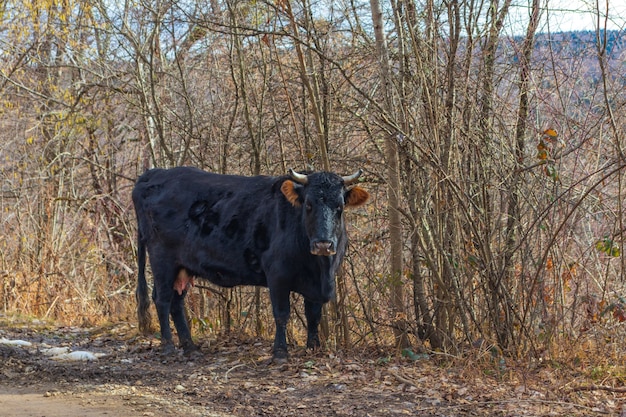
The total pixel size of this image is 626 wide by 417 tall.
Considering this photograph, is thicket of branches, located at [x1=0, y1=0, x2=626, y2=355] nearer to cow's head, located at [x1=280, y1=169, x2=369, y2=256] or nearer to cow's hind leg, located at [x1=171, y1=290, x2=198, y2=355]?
cow's head, located at [x1=280, y1=169, x2=369, y2=256]

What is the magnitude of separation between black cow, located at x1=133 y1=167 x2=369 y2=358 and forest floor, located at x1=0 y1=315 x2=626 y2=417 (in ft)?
1.96

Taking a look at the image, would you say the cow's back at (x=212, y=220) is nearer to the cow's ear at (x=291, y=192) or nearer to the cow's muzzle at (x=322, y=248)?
the cow's ear at (x=291, y=192)

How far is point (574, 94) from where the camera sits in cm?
855

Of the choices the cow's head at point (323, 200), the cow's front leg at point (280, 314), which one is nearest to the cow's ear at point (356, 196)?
the cow's head at point (323, 200)

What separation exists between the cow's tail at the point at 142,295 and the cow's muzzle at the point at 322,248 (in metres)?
3.00

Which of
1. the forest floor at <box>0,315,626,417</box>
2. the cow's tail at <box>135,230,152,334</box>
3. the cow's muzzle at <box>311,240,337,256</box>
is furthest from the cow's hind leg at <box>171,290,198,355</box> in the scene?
the cow's muzzle at <box>311,240,337,256</box>

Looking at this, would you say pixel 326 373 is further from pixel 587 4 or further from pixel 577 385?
pixel 587 4

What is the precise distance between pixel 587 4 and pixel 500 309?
9.64 feet

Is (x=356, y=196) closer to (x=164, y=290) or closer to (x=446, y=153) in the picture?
(x=446, y=153)

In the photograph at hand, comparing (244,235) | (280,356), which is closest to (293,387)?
(280,356)

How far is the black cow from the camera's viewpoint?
7.95 m

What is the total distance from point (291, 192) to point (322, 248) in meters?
0.83

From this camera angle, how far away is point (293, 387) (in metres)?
6.96

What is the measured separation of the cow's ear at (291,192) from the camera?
8008mm
